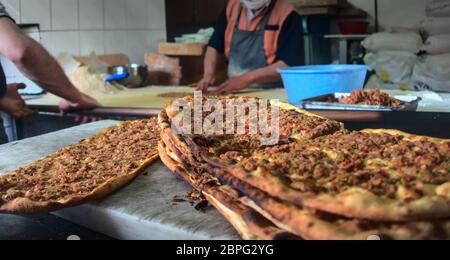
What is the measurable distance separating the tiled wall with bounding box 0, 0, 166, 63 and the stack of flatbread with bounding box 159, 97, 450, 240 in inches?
126

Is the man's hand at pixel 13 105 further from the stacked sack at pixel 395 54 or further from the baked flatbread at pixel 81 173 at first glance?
the stacked sack at pixel 395 54

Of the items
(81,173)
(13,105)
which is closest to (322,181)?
(81,173)

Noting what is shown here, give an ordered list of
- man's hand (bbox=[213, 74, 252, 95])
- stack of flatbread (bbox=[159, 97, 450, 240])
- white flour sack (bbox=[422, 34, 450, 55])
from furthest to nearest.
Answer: white flour sack (bbox=[422, 34, 450, 55])
man's hand (bbox=[213, 74, 252, 95])
stack of flatbread (bbox=[159, 97, 450, 240])

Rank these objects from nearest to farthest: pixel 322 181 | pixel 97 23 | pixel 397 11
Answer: pixel 322 181, pixel 97 23, pixel 397 11

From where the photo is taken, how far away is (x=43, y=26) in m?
4.21

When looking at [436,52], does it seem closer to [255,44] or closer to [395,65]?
[395,65]

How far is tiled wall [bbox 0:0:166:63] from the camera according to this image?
13.7 feet

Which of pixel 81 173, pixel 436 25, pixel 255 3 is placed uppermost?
pixel 255 3

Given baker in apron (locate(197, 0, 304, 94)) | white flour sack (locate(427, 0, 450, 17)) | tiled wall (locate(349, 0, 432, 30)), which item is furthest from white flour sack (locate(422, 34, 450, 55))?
baker in apron (locate(197, 0, 304, 94))

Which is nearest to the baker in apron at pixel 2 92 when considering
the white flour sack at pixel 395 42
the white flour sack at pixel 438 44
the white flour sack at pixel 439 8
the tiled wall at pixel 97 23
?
the tiled wall at pixel 97 23

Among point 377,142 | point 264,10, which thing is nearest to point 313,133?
point 377,142

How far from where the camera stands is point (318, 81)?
2562 millimetres

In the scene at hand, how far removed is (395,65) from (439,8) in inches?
31.7

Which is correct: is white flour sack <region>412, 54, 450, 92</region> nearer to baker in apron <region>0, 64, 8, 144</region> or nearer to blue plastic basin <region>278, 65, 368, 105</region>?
blue plastic basin <region>278, 65, 368, 105</region>
